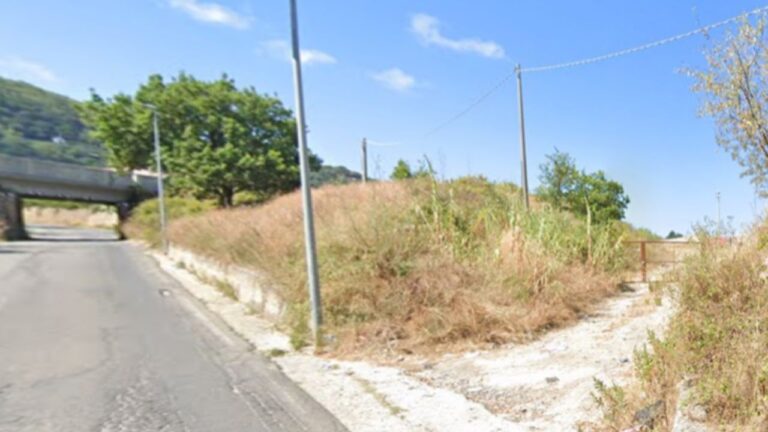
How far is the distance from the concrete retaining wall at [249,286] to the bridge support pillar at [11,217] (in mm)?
32961

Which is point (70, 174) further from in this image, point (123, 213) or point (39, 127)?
point (39, 127)

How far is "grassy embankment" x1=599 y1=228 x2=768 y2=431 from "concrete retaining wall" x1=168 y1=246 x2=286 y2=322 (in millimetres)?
6122

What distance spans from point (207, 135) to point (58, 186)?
704 inches

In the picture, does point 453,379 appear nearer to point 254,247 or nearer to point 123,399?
point 123,399

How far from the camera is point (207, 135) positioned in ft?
118

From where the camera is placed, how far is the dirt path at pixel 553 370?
14.1 ft

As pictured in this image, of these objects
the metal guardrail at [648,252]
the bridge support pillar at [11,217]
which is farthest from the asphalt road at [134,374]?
the bridge support pillar at [11,217]

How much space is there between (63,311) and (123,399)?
20.6ft

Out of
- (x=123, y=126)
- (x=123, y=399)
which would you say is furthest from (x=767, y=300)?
(x=123, y=126)

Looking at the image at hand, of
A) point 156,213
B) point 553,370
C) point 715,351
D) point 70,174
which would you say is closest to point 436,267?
point 553,370

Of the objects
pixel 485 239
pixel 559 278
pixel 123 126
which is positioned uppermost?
pixel 123 126

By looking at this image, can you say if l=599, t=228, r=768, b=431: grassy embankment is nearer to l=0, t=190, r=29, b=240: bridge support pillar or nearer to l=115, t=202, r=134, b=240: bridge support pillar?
l=0, t=190, r=29, b=240: bridge support pillar

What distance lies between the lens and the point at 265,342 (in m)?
7.45

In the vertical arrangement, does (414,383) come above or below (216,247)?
below
